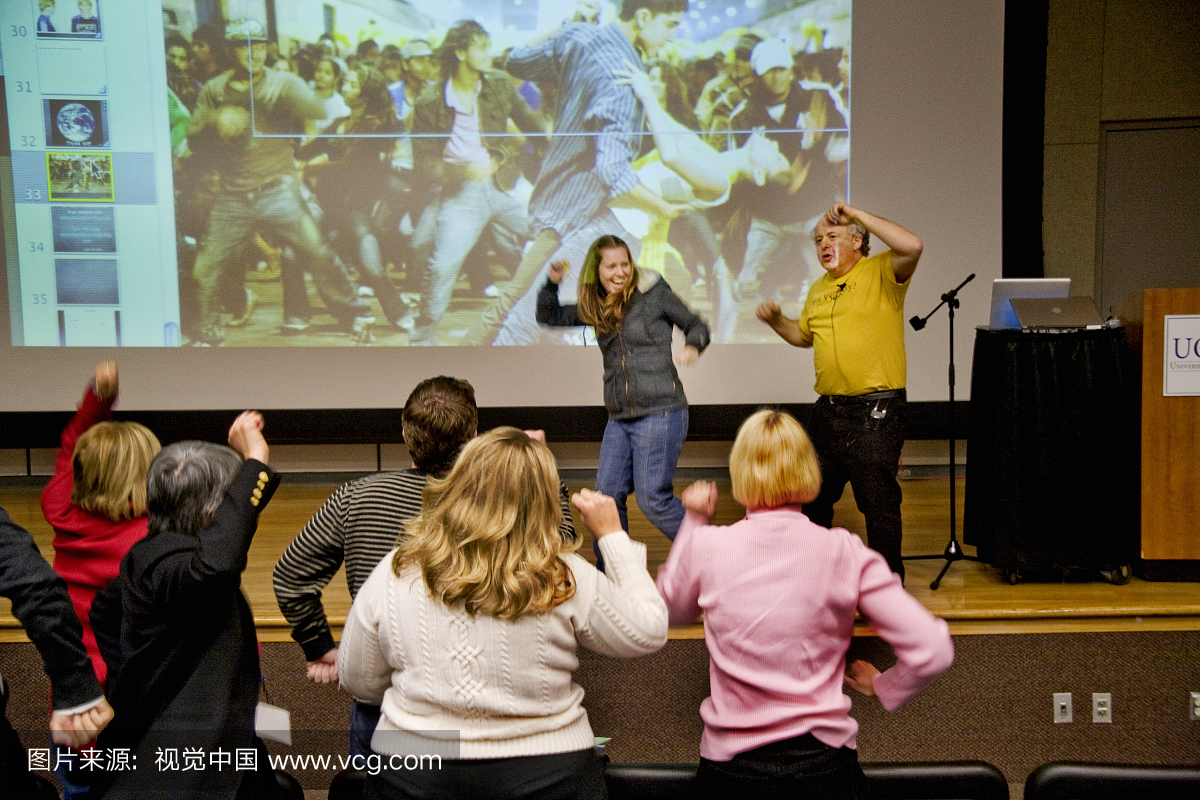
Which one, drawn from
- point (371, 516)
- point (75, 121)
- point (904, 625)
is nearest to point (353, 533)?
point (371, 516)

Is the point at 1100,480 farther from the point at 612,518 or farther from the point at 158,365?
the point at 158,365

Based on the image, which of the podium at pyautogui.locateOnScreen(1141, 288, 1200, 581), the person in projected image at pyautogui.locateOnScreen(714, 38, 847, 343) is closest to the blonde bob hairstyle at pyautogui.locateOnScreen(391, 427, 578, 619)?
the podium at pyautogui.locateOnScreen(1141, 288, 1200, 581)

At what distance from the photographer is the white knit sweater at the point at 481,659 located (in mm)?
1282

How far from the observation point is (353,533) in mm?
1702

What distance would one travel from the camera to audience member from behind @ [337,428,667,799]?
1.28m

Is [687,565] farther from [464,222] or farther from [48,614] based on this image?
[464,222]

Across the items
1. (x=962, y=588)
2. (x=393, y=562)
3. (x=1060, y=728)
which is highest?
(x=393, y=562)

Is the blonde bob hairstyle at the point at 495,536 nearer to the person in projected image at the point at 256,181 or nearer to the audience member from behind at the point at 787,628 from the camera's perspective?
the audience member from behind at the point at 787,628

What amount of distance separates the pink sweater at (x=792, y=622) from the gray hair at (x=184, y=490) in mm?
839

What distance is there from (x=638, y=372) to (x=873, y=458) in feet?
2.68

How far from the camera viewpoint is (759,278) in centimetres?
464

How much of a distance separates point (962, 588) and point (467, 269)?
2.92 metres

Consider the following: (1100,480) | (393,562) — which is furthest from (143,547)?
(1100,480)

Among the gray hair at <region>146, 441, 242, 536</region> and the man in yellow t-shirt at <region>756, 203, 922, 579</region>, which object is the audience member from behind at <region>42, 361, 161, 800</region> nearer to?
the gray hair at <region>146, 441, 242, 536</region>
